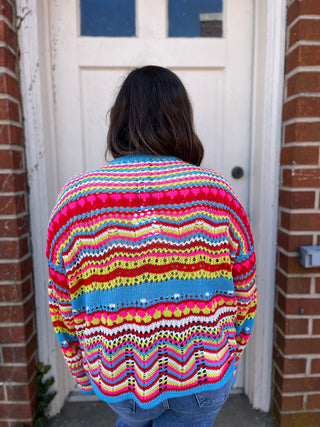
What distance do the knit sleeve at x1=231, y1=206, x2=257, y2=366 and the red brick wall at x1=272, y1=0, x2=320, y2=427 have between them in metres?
0.45

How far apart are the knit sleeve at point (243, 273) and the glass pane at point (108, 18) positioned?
1.24 meters

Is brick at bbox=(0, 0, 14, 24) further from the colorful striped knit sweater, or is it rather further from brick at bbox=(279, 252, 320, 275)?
brick at bbox=(279, 252, 320, 275)

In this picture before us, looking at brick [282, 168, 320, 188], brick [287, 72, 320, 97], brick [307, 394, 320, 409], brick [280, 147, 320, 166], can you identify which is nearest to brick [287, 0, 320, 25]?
brick [287, 72, 320, 97]

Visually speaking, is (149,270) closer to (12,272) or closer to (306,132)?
(12,272)

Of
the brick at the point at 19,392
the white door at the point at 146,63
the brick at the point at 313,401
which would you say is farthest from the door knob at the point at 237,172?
the brick at the point at 19,392

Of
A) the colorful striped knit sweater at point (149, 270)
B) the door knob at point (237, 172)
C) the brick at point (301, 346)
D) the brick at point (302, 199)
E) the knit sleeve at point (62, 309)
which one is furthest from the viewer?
the door knob at point (237, 172)

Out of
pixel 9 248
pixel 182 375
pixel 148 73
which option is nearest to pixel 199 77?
pixel 148 73

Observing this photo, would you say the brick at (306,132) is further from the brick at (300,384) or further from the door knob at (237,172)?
the brick at (300,384)

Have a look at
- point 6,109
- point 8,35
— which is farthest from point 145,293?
point 8,35

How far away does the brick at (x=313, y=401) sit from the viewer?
1586 mm

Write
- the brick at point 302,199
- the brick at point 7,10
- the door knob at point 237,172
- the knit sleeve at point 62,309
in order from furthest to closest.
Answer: the door knob at point 237,172
the brick at point 302,199
the brick at point 7,10
the knit sleeve at point 62,309

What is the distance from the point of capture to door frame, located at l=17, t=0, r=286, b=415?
147 cm

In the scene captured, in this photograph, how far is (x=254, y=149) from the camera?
167 centimetres

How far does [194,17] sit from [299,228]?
1240 millimetres
